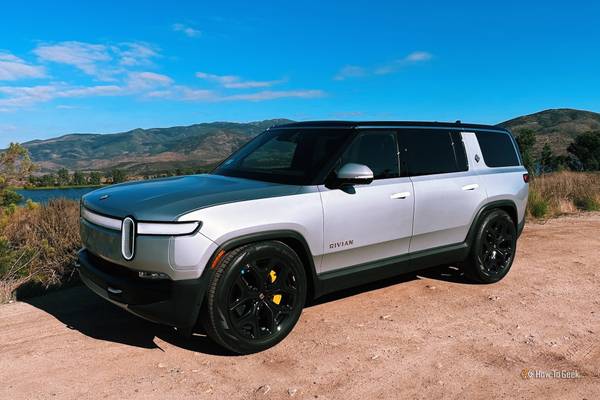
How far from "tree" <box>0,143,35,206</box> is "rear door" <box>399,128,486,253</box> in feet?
17.6

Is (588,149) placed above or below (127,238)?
above

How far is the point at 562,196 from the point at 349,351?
11.4 metres

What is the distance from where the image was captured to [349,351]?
12.0 feet

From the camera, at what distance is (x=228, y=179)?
4.36m

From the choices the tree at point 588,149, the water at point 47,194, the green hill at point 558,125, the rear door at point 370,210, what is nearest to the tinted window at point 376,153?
the rear door at point 370,210

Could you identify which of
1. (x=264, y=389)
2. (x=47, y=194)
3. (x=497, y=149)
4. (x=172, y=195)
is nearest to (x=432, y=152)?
(x=497, y=149)

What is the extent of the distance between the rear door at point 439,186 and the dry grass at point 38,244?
424 cm

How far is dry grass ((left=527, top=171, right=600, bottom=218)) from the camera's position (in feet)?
35.6

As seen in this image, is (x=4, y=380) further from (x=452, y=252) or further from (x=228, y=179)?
(x=452, y=252)

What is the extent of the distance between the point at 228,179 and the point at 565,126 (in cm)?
12716

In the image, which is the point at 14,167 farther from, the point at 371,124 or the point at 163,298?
the point at 371,124

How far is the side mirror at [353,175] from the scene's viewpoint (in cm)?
385

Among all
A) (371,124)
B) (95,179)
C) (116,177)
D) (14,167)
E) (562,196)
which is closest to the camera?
(371,124)

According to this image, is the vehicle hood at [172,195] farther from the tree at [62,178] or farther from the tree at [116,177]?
the tree at [62,178]
